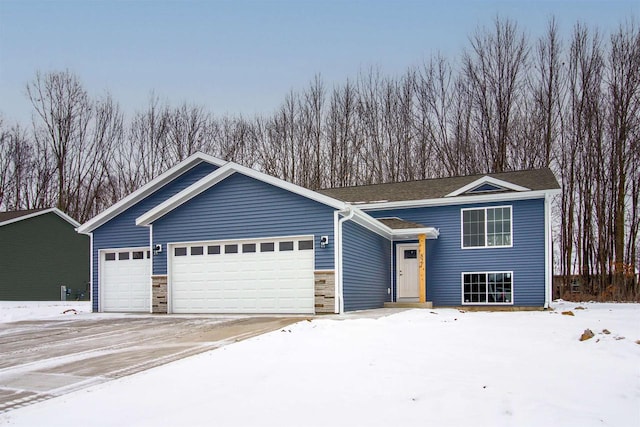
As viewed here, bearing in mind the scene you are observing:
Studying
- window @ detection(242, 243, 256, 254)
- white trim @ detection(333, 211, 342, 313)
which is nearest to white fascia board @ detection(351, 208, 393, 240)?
white trim @ detection(333, 211, 342, 313)

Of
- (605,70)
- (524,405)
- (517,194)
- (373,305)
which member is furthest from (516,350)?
(605,70)

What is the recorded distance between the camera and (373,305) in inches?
700

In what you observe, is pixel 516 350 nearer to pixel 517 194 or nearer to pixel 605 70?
pixel 517 194

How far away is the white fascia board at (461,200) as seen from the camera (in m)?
18.1

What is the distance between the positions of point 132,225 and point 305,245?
689 centimetres

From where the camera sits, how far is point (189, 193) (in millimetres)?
16906

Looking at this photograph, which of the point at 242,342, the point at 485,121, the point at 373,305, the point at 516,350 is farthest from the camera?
the point at 485,121

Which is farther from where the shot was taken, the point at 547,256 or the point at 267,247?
the point at 547,256

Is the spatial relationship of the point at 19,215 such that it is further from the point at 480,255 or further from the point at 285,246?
the point at 480,255

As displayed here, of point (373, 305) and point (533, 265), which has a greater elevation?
point (533, 265)

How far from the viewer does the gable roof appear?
738 inches

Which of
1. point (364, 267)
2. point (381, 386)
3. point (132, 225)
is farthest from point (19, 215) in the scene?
point (381, 386)

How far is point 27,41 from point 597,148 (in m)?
25.8

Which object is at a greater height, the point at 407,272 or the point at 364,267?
the point at 364,267
